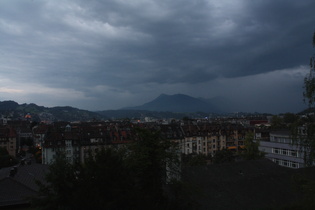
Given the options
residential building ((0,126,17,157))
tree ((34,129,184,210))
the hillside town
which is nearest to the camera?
tree ((34,129,184,210))

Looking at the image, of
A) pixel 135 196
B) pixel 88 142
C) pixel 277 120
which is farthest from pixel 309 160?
pixel 277 120

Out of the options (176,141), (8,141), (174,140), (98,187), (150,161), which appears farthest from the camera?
(8,141)

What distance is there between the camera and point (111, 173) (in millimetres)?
13383

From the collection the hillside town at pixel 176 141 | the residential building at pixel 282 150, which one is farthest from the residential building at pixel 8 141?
the residential building at pixel 282 150

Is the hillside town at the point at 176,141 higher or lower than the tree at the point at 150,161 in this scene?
lower

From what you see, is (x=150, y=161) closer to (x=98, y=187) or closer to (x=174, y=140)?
(x=98, y=187)

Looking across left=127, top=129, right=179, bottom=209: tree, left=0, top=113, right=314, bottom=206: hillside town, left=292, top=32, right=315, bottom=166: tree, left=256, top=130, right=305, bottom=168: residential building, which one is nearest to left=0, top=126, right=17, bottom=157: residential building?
Result: left=0, top=113, right=314, bottom=206: hillside town

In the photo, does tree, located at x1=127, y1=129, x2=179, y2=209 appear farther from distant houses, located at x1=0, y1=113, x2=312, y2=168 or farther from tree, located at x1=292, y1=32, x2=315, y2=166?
distant houses, located at x1=0, y1=113, x2=312, y2=168

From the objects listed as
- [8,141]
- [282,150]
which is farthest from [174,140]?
[8,141]

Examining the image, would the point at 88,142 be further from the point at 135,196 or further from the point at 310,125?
the point at 310,125

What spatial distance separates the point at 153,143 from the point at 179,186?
11.4 feet

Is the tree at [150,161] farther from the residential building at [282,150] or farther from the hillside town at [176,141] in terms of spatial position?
the residential building at [282,150]

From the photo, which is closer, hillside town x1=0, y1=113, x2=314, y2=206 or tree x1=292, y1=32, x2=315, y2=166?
tree x1=292, y1=32, x2=315, y2=166

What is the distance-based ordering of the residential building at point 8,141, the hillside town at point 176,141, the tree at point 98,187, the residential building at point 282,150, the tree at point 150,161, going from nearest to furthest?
the tree at point 98,187, the tree at point 150,161, the residential building at point 282,150, the hillside town at point 176,141, the residential building at point 8,141
